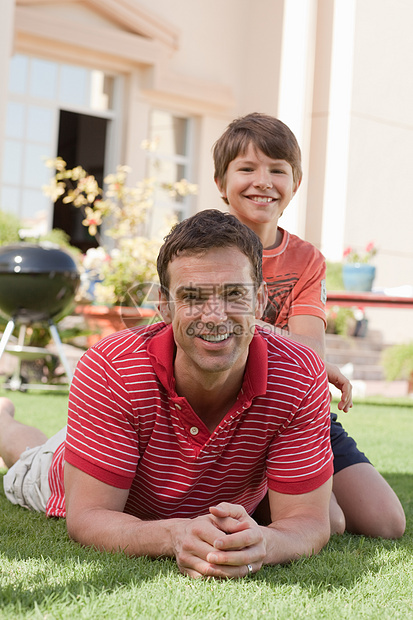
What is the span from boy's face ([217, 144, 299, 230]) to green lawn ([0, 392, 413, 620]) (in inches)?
41.9

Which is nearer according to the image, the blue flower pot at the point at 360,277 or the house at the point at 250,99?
the blue flower pot at the point at 360,277

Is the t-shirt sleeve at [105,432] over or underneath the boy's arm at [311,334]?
underneath

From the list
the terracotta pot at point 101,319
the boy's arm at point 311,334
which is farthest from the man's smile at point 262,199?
the terracotta pot at point 101,319

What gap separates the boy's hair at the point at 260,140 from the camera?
2.76 metres

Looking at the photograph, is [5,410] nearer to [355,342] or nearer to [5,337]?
[5,337]

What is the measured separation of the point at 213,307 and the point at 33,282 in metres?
3.92

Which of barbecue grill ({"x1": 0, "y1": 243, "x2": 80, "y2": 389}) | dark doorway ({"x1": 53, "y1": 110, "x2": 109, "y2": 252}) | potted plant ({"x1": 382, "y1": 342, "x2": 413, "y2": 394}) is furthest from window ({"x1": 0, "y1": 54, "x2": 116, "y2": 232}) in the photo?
barbecue grill ({"x1": 0, "y1": 243, "x2": 80, "y2": 389})

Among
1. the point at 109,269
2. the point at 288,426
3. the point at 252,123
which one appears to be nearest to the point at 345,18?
the point at 109,269

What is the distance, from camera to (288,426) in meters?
2.10

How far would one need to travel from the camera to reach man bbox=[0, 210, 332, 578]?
1925 millimetres

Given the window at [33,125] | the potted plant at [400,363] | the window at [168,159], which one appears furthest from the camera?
the window at [168,159]

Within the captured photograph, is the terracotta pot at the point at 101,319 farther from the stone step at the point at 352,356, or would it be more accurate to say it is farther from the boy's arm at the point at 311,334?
the boy's arm at the point at 311,334

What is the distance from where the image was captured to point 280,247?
9.29ft

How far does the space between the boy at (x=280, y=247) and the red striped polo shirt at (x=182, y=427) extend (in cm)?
59
